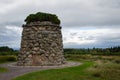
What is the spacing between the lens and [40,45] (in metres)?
35.1

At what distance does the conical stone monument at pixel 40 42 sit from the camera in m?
35.2

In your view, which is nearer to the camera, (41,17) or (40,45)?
(40,45)

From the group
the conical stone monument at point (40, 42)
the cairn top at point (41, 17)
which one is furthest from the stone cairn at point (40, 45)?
the cairn top at point (41, 17)

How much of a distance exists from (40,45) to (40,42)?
40cm

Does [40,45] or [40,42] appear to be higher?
[40,42]

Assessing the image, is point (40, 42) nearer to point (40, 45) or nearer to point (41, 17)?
point (40, 45)

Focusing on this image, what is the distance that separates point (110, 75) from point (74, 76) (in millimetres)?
3686

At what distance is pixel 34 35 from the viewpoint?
3544 cm

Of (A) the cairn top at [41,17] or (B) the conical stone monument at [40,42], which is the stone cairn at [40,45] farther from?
(A) the cairn top at [41,17]

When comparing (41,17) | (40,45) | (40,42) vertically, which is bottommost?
(40,45)

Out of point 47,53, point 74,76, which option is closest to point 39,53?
point 47,53

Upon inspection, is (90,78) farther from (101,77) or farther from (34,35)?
(34,35)

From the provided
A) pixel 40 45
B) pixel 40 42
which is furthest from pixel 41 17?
pixel 40 45

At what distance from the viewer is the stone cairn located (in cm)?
3516
